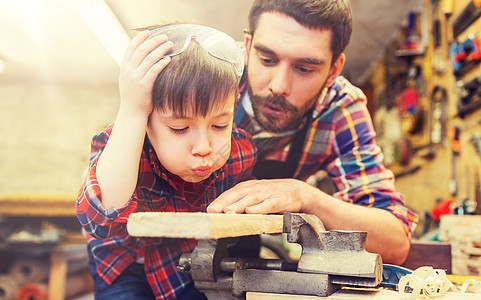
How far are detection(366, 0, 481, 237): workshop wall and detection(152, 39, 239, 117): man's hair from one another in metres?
2.03

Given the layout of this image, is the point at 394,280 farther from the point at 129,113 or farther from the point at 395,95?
the point at 395,95

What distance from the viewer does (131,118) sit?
0.66 meters

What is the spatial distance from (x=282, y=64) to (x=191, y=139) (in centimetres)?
25

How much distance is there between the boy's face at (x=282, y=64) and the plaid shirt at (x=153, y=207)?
82mm

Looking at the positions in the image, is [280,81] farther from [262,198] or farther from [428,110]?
[428,110]

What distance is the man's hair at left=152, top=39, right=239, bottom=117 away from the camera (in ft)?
2.15

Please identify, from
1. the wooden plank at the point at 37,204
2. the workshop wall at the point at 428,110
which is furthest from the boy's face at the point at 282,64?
the wooden plank at the point at 37,204

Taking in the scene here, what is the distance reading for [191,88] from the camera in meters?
0.66

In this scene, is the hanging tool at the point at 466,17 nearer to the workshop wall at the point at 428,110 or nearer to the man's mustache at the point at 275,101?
the workshop wall at the point at 428,110

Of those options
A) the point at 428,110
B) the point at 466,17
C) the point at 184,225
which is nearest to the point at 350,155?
the point at 184,225

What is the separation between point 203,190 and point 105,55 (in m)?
0.36

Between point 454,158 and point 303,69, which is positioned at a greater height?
point 454,158

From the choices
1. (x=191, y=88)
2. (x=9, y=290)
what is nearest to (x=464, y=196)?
(x=191, y=88)

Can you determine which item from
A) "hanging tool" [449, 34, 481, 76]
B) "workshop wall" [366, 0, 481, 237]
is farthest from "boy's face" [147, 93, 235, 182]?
"hanging tool" [449, 34, 481, 76]
